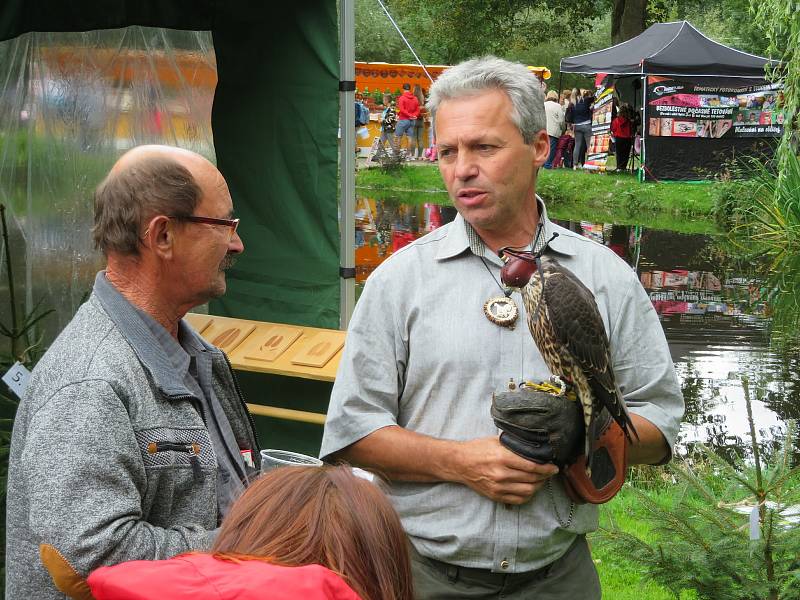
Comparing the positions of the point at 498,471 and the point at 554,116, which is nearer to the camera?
the point at 498,471

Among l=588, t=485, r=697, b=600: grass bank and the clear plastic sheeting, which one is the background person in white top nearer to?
the clear plastic sheeting

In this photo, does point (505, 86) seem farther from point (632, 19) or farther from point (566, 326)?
point (632, 19)

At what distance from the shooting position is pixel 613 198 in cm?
2255

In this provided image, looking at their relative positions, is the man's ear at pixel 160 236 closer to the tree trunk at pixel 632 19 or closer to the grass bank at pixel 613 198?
the grass bank at pixel 613 198

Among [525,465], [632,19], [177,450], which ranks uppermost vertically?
[632,19]

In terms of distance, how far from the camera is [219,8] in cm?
552

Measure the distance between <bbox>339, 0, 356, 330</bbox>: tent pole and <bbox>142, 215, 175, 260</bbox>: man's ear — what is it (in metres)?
2.99

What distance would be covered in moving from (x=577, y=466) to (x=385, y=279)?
2.21 feet

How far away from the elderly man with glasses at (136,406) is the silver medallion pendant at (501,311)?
65 cm

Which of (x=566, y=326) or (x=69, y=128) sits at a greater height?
(x=69, y=128)

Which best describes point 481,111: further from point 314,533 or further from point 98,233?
point 314,533

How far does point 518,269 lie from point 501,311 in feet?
0.84

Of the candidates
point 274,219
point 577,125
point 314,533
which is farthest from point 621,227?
point 314,533

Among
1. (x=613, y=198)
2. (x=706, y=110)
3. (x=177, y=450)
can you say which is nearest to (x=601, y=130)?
(x=706, y=110)
